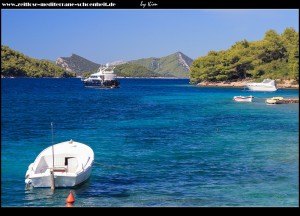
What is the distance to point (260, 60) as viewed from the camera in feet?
460

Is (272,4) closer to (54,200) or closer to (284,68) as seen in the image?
(54,200)

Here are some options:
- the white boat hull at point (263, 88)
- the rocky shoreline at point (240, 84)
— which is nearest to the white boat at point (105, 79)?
the rocky shoreline at point (240, 84)

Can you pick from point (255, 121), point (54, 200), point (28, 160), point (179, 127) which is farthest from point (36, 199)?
point (255, 121)

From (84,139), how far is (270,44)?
108279 mm

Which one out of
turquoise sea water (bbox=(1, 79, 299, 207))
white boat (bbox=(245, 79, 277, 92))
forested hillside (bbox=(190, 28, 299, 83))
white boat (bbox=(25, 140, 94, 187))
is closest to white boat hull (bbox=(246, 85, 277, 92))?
white boat (bbox=(245, 79, 277, 92))

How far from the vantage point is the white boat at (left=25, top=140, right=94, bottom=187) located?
2194 cm

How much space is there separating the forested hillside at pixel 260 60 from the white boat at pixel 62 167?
10186cm

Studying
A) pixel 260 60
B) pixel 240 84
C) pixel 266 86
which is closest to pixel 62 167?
pixel 266 86

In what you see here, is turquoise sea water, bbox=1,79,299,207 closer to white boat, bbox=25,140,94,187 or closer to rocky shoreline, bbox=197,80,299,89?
white boat, bbox=25,140,94,187

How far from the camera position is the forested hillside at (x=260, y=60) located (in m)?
135

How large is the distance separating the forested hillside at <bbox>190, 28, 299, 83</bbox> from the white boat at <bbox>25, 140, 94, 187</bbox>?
101857 millimetres

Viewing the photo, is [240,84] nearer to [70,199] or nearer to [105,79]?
[105,79]

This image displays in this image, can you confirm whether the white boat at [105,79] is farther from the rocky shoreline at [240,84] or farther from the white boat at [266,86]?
the white boat at [266,86]
